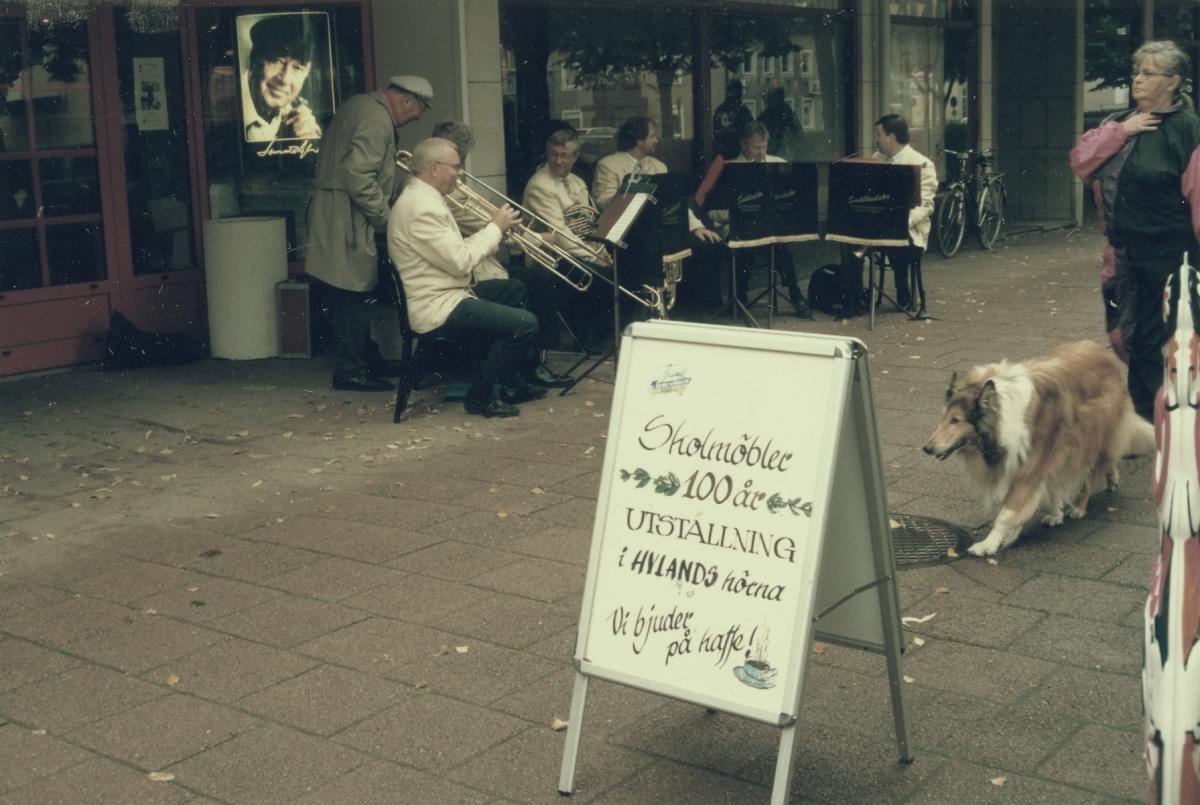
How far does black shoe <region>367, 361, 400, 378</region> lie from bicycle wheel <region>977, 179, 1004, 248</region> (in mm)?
8880

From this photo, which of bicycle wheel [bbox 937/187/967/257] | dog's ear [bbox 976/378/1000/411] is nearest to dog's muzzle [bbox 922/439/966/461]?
dog's ear [bbox 976/378/1000/411]

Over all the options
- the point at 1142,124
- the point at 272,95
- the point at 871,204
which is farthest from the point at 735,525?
the point at 871,204

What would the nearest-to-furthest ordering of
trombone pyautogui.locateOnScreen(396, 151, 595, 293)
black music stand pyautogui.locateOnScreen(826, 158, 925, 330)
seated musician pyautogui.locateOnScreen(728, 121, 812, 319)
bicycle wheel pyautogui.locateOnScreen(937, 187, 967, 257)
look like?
trombone pyautogui.locateOnScreen(396, 151, 595, 293) → black music stand pyautogui.locateOnScreen(826, 158, 925, 330) → seated musician pyautogui.locateOnScreen(728, 121, 812, 319) → bicycle wheel pyautogui.locateOnScreen(937, 187, 967, 257)

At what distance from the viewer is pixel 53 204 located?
9.84 m

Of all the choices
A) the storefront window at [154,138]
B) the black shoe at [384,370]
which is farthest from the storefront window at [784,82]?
the storefront window at [154,138]

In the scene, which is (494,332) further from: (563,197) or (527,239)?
(563,197)

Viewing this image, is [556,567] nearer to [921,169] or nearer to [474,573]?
[474,573]

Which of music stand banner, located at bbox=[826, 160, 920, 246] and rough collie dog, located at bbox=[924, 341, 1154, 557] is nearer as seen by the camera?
rough collie dog, located at bbox=[924, 341, 1154, 557]

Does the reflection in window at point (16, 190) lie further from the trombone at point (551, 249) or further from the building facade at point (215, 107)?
the trombone at point (551, 249)

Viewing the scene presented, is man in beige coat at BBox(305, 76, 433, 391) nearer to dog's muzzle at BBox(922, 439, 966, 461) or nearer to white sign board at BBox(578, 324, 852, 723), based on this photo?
dog's muzzle at BBox(922, 439, 966, 461)

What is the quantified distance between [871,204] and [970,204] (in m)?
5.79

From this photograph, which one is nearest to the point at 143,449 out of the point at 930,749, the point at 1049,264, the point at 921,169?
the point at 930,749

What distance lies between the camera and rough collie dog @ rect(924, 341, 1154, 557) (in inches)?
228

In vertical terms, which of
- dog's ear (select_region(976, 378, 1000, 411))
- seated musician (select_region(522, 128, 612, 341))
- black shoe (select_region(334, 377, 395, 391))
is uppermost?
seated musician (select_region(522, 128, 612, 341))
